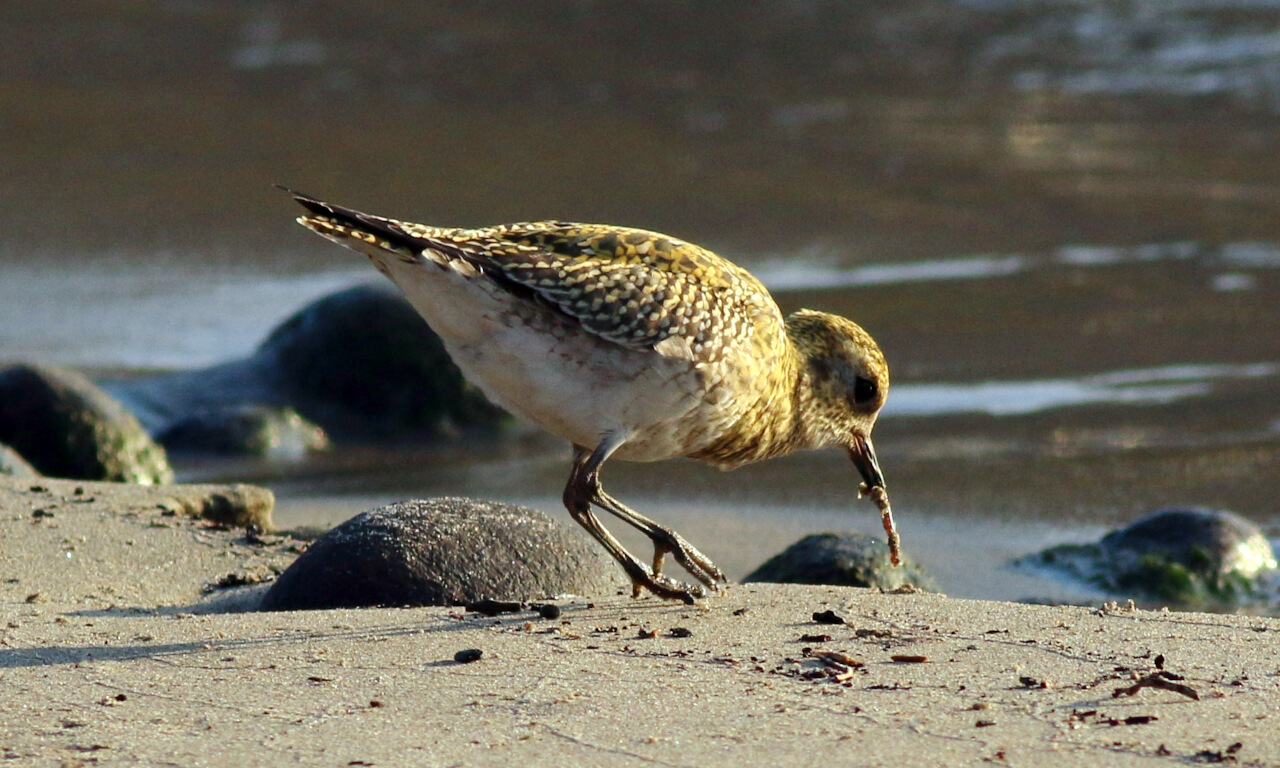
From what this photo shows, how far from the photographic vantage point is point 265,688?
425 cm

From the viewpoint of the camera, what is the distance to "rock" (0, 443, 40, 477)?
727cm

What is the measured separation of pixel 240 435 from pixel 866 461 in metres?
4.30

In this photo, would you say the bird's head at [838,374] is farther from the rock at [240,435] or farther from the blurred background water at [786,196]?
the rock at [240,435]

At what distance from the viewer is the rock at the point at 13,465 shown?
7270 mm

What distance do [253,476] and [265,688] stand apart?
4579mm

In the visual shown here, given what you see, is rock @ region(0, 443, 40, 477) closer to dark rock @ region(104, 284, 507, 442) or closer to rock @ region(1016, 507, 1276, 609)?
dark rock @ region(104, 284, 507, 442)

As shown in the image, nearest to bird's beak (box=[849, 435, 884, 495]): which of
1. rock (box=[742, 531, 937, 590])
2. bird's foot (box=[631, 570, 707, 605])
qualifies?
rock (box=[742, 531, 937, 590])

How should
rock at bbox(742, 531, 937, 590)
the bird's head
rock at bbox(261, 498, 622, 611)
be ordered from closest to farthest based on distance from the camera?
rock at bbox(261, 498, 622, 611), the bird's head, rock at bbox(742, 531, 937, 590)

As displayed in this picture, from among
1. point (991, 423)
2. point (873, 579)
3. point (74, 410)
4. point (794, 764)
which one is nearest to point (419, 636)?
point (794, 764)

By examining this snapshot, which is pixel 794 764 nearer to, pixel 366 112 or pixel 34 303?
Answer: pixel 34 303

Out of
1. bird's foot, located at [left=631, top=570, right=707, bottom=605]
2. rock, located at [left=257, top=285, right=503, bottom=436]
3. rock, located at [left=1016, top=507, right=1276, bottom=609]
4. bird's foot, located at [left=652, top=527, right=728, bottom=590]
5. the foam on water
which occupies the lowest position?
bird's foot, located at [left=631, top=570, right=707, bottom=605]

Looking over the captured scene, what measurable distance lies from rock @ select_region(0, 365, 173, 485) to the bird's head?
3773 millimetres

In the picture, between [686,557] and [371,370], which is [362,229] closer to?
[686,557]

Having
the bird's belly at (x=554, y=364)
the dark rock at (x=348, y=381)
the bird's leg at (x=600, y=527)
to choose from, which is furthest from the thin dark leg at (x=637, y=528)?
the dark rock at (x=348, y=381)
